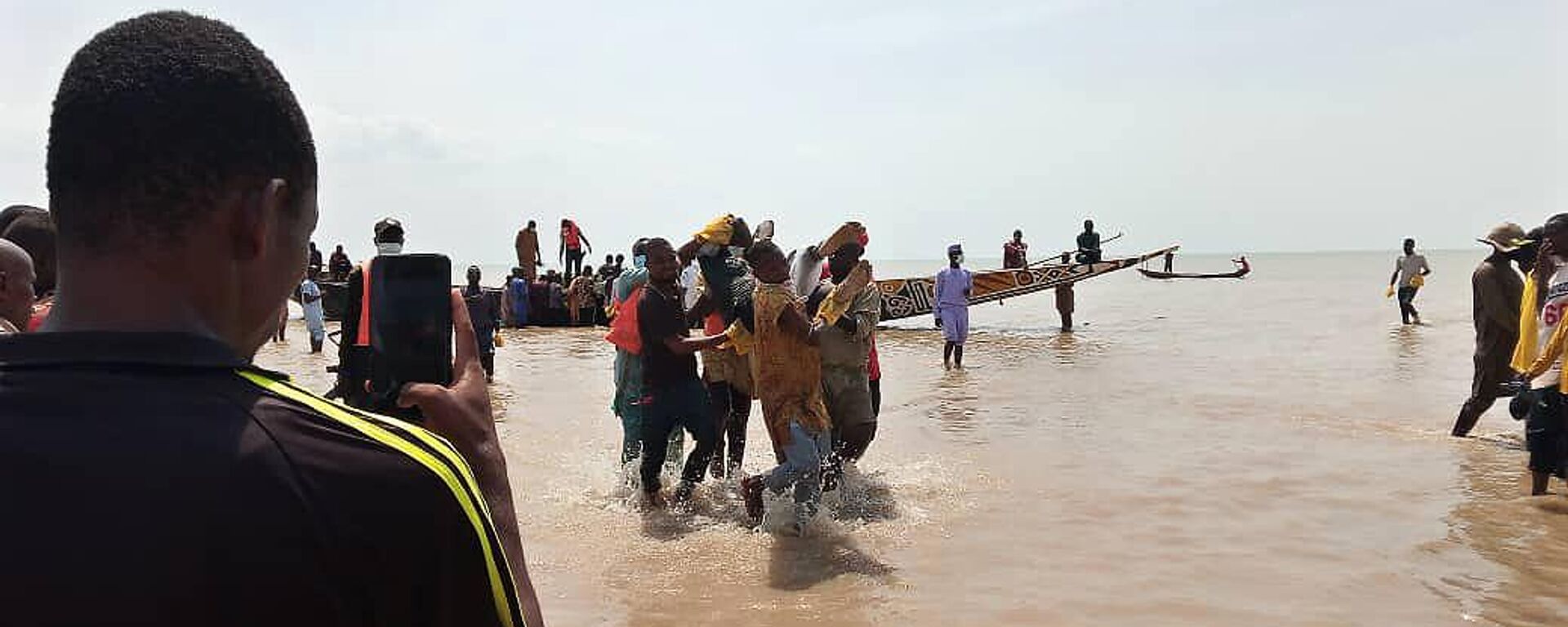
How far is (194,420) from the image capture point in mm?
989

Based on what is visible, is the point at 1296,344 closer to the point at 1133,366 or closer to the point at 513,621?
the point at 1133,366

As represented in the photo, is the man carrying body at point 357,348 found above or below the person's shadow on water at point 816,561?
above

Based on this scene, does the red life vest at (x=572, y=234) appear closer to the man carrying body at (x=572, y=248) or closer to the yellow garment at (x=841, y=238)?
the man carrying body at (x=572, y=248)

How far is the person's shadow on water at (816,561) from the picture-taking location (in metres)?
5.39

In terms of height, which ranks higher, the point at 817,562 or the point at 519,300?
the point at 519,300

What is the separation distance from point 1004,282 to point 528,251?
1026cm

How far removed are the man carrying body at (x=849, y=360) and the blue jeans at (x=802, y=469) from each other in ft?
1.17

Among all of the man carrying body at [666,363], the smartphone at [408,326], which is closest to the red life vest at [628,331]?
the man carrying body at [666,363]

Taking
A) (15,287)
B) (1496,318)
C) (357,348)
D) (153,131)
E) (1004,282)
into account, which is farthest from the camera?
(1004,282)

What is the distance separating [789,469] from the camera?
19.3ft

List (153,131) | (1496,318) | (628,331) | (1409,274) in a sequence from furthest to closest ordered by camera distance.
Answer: (1409,274) < (1496,318) < (628,331) < (153,131)

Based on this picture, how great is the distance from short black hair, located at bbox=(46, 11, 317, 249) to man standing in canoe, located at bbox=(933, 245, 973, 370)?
13967mm

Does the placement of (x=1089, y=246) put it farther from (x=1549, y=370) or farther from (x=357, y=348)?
(x=357, y=348)

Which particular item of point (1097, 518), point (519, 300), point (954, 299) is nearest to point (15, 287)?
point (1097, 518)
